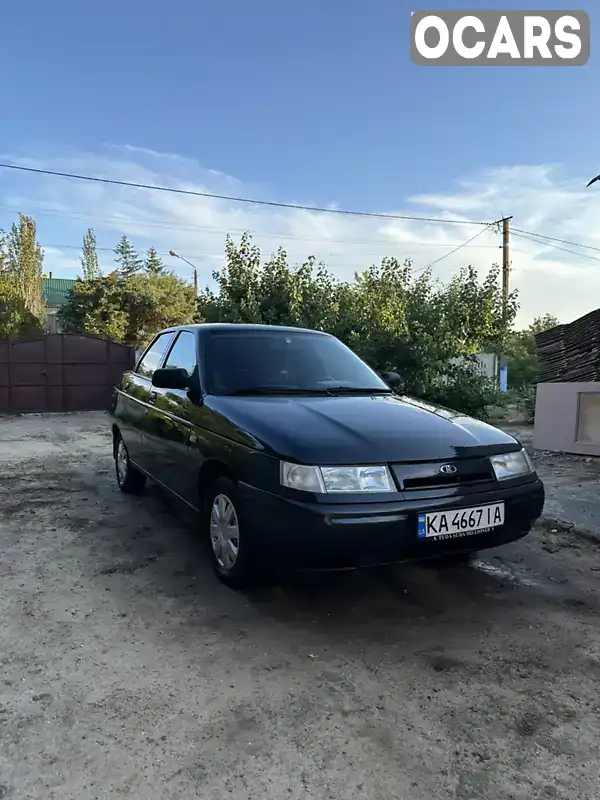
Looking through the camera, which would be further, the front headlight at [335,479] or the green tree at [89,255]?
the green tree at [89,255]

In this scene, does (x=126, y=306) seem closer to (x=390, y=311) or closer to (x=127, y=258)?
(x=127, y=258)

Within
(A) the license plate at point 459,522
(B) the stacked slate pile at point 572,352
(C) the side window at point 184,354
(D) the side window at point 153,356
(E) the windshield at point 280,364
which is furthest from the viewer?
(B) the stacked slate pile at point 572,352

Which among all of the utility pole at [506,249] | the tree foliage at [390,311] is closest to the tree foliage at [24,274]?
the tree foliage at [390,311]

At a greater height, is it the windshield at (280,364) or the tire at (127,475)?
the windshield at (280,364)

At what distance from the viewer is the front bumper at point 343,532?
270 centimetres

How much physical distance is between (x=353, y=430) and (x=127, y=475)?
3.22 meters

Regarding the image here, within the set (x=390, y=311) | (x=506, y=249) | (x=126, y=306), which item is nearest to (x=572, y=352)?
(x=390, y=311)

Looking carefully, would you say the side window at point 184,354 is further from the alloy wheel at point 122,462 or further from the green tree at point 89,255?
the green tree at point 89,255

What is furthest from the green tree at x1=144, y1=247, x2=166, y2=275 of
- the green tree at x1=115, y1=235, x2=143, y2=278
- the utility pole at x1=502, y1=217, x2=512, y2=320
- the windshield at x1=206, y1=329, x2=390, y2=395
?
the windshield at x1=206, y1=329, x2=390, y2=395

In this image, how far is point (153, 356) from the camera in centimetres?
518

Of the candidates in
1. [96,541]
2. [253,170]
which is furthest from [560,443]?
[253,170]

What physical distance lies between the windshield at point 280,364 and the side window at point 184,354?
0.15 meters

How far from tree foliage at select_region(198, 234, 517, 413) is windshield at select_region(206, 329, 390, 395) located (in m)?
6.69

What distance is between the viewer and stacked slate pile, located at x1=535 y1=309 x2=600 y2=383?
27.2 ft
